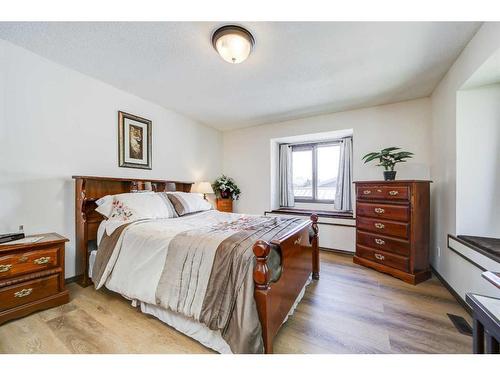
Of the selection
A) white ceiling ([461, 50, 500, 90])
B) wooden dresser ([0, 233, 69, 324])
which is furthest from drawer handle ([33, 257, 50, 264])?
white ceiling ([461, 50, 500, 90])

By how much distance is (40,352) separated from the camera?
135 cm

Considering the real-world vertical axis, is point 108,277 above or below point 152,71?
below

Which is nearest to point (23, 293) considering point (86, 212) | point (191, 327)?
point (86, 212)

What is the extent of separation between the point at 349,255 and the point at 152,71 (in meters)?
3.73

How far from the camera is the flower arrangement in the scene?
424 centimetres

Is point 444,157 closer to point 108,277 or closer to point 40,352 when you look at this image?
point 108,277

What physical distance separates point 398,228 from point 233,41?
2649 millimetres

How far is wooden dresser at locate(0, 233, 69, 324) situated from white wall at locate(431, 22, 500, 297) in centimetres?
361

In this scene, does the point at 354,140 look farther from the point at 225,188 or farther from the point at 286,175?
the point at 225,188

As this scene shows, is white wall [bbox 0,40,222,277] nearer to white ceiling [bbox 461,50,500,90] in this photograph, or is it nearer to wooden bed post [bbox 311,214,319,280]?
wooden bed post [bbox 311,214,319,280]

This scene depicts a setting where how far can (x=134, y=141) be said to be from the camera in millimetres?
2959

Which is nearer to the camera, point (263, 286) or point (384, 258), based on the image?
point (263, 286)

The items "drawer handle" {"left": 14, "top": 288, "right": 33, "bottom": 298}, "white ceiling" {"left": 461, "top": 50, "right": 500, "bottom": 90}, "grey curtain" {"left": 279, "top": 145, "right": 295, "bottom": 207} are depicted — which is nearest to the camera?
"white ceiling" {"left": 461, "top": 50, "right": 500, "bottom": 90}
